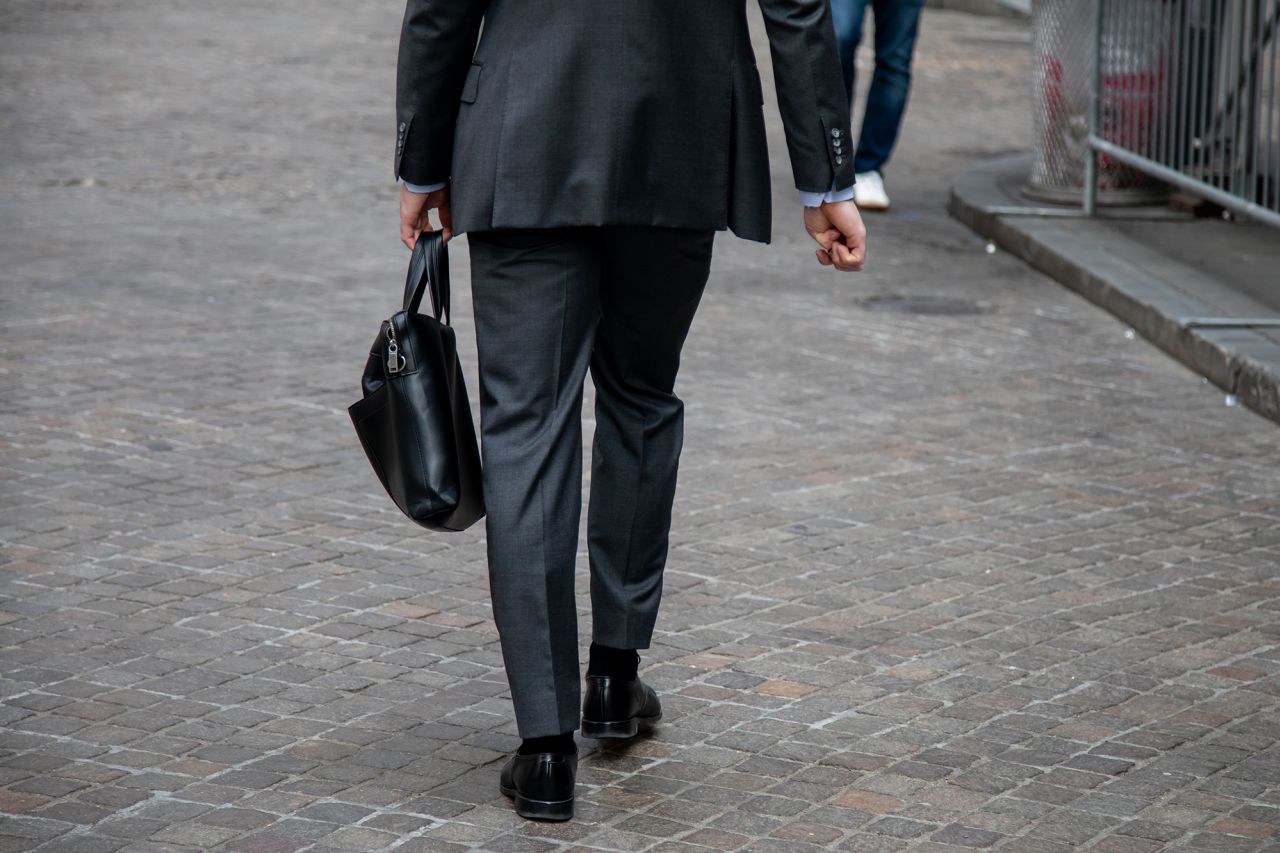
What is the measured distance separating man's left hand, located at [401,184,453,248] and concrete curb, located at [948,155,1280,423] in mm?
3625

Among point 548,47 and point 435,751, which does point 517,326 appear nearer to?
point 548,47

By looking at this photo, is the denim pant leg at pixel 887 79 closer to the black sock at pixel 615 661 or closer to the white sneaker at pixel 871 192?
the white sneaker at pixel 871 192

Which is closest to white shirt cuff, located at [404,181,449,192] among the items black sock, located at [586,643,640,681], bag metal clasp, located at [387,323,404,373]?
bag metal clasp, located at [387,323,404,373]

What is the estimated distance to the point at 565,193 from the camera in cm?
322

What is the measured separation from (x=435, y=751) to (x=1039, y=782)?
1125mm

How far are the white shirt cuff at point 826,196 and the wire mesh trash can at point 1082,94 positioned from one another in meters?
5.64

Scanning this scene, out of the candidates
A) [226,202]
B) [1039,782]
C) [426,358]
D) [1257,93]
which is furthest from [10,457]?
[1257,93]

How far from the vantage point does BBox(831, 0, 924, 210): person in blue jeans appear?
373 inches

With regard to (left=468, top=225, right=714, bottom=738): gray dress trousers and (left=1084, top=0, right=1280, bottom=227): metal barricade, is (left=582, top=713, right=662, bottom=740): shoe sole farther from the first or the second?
(left=1084, top=0, right=1280, bottom=227): metal barricade

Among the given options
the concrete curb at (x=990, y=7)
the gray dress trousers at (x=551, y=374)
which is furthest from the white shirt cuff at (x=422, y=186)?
the concrete curb at (x=990, y=7)

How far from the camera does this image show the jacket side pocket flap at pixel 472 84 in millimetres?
3225

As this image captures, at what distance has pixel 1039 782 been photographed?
11.6ft

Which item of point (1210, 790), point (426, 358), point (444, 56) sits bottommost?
point (1210, 790)

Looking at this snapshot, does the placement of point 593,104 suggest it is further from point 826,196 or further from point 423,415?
point 423,415
